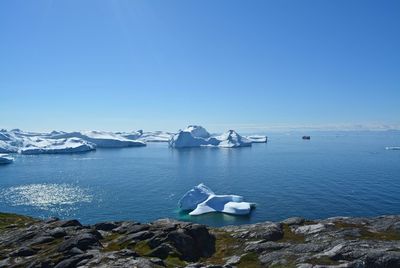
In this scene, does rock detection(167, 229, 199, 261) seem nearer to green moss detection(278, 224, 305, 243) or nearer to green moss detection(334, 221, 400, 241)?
green moss detection(278, 224, 305, 243)

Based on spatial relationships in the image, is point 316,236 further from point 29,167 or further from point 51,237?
point 29,167

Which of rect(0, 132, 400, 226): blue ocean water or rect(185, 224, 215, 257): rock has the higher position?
rect(185, 224, 215, 257): rock

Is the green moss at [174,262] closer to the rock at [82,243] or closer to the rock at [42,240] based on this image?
the rock at [82,243]

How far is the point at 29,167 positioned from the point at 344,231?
156 m

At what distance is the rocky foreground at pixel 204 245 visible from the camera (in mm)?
25688

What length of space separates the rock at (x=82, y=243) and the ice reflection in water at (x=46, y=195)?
193ft

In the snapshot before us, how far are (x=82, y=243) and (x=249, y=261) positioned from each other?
1470cm

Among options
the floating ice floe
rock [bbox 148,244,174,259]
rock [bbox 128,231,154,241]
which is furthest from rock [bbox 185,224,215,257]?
the floating ice floe

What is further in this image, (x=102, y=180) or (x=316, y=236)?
(x=102, y=180)

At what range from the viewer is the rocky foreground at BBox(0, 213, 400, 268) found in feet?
84.3

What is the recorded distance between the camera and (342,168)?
13162cm

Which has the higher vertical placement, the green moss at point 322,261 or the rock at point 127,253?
the green moss at point 322,261

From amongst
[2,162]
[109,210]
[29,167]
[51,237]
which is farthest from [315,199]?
[2,162]

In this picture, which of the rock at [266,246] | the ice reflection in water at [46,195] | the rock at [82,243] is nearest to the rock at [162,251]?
the rock at [82,243]
